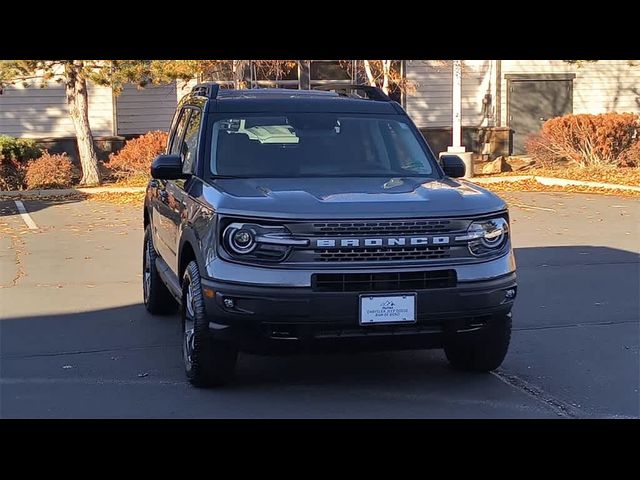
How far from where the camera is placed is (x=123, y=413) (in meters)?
5.63

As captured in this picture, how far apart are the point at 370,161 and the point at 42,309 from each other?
3532 mm

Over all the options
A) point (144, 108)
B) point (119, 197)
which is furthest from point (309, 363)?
point (144, 108)

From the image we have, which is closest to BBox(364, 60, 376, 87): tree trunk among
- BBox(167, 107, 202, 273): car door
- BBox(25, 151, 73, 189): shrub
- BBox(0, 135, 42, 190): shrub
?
BBox(25, 151, 73, 189): shrub

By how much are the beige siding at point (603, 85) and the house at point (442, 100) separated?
28 millimetres

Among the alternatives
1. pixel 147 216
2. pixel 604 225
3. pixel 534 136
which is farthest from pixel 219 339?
pixel 534 136

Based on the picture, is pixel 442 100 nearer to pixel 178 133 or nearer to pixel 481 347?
pixel 178 133

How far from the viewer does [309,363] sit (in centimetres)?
681

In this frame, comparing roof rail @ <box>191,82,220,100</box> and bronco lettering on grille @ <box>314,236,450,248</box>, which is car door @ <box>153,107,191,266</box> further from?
bronco lettering on grille @ <box>314,236,450,248</box>

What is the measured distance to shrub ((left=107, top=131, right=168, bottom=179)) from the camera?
20016 millimetres

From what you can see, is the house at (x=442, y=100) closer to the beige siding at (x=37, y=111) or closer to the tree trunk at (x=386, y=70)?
the beige siding at (x=37, y=111)

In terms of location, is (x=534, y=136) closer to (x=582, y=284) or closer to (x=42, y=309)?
(x=582, y=284)

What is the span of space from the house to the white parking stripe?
536 centimetres

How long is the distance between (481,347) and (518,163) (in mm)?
18338
